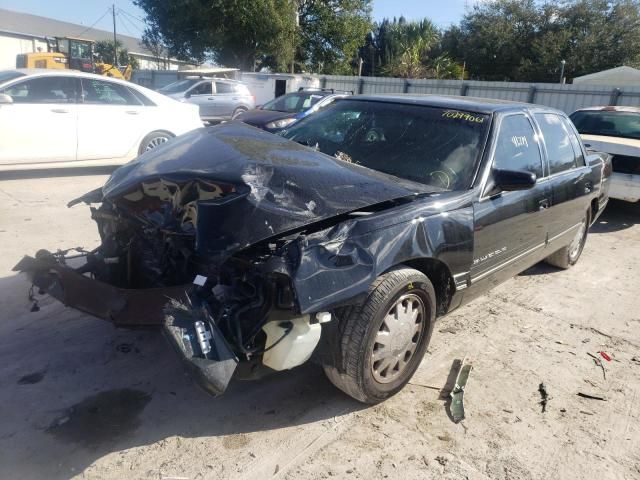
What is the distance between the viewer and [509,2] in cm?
3678

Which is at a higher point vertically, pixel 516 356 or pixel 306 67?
pixel 306 67

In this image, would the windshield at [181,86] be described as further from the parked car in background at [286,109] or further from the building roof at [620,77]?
the building roof at [620,77]

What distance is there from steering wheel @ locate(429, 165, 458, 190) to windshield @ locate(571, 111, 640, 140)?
649 cm

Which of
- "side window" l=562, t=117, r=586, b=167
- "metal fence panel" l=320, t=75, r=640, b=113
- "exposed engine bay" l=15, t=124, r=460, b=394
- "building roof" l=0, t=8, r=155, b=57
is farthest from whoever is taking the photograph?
"building roof" l=0, t=8, r=155, b=57

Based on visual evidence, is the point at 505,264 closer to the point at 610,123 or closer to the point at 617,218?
the point at 617,218

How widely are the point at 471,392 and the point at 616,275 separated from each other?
10.8 feet

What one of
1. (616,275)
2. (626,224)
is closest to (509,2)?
(626,224)

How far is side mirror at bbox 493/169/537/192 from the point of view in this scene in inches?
129

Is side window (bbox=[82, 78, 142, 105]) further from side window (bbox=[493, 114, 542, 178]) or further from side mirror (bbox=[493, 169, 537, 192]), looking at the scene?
side mirror (bbox=[493, 169, 537, 192])

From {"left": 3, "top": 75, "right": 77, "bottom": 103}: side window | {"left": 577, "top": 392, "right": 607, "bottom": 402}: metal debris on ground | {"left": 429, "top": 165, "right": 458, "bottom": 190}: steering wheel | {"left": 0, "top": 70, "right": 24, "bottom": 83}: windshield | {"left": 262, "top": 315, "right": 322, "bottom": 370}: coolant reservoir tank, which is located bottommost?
{"left": 577, "top": 392, "right": 607, "bottom": 402}: metal debris on ground

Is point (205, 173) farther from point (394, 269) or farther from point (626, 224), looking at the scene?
point (626, 224)

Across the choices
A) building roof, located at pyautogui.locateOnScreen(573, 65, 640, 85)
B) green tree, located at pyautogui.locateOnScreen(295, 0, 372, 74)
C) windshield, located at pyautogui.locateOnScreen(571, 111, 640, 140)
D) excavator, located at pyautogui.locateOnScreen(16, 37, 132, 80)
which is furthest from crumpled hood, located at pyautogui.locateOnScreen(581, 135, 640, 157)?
green tree, located at pyautogui.locateOnScreen(295, 0, 372, 74)

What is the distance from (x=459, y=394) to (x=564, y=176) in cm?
231

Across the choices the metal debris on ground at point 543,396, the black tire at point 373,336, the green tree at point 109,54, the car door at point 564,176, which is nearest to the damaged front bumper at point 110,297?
the black tire at point 373,336
